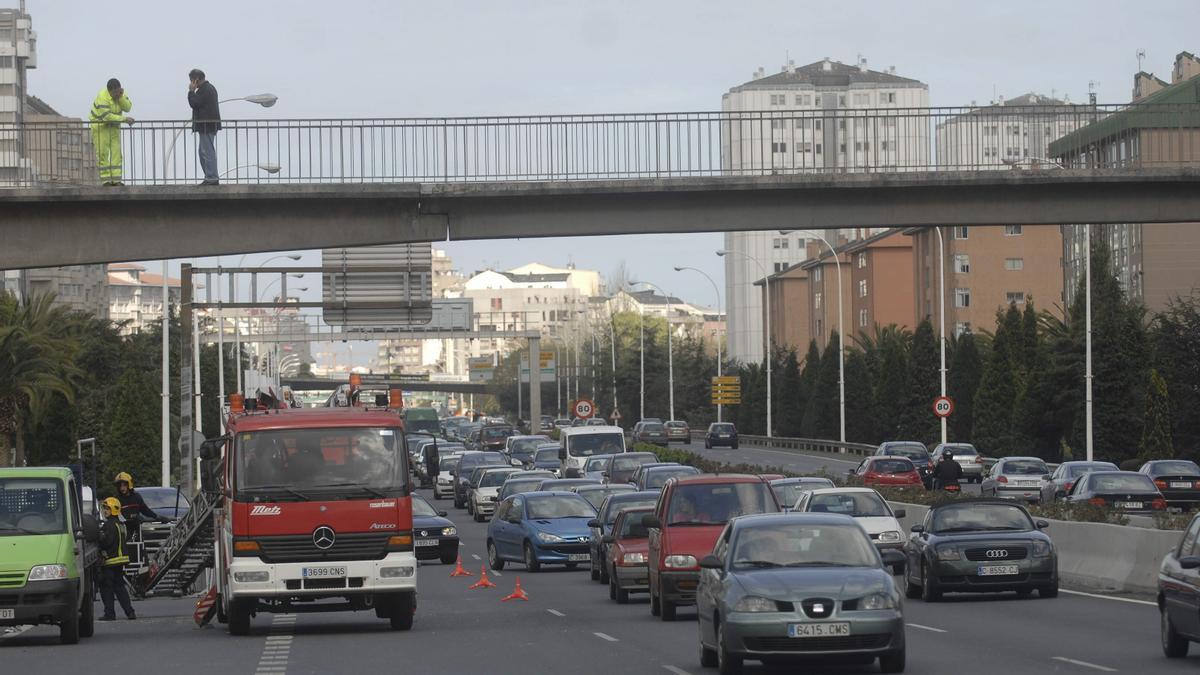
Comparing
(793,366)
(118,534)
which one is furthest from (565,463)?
(793,366)

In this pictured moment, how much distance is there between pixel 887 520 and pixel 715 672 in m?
15.1

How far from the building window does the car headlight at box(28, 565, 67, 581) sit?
107 metres

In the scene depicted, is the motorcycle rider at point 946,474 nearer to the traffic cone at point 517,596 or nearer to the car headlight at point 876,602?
the traffic cone at point 517,596

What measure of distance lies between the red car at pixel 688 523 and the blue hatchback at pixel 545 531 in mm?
10710

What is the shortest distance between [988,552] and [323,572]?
8.67 m

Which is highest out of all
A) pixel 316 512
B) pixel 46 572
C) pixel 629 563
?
pixel 316 512

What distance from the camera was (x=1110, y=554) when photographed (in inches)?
1043

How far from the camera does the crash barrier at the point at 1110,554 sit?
2503 cm

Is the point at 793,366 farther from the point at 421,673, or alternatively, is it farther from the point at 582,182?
the point at 421,673

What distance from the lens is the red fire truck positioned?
20.8 metres

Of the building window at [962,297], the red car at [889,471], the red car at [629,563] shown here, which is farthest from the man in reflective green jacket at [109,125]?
the building window at [962,297]

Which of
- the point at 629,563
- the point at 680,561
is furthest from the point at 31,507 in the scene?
the point at 629,563

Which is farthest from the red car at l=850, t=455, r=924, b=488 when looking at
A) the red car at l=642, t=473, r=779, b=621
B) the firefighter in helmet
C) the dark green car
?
the firefighter in helmet

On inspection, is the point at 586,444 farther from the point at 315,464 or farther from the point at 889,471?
the point at 315,464
